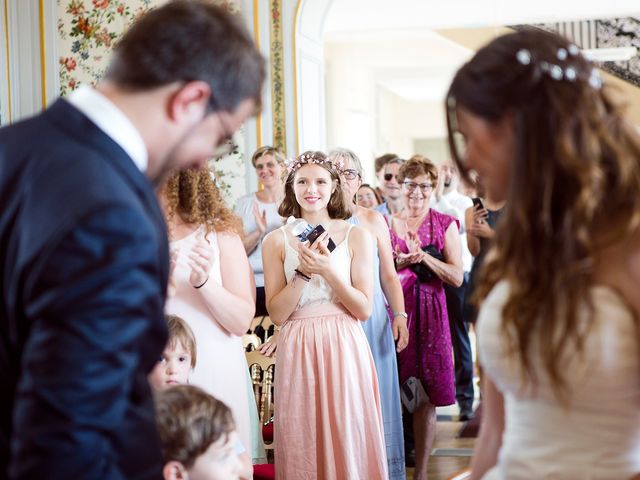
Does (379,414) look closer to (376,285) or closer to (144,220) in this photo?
(376,285)

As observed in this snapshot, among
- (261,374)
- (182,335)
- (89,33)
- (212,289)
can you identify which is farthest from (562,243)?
(89,33)

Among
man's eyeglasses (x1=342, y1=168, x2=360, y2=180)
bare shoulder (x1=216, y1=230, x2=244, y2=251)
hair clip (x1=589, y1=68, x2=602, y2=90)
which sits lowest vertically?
bare shoulder (x1=216, y1=230, x2=244, y2=251)

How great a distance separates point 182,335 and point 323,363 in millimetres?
961

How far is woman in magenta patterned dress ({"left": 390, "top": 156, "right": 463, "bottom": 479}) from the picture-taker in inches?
Answer: 189

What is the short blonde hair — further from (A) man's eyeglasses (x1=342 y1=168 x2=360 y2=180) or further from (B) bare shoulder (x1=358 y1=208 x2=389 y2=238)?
(A) man's eyeglasses (x1=342 y1=168 x2=360 y2=180)

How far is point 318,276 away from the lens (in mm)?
3719

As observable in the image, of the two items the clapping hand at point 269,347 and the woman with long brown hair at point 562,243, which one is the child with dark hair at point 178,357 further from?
the woman with long brown hair at point 562,243

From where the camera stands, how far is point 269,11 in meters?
6.58

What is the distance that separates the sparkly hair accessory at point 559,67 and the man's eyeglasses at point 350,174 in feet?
10.7

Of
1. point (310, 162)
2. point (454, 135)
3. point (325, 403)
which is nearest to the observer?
point (454, 135)

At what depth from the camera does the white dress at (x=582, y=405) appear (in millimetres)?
1399

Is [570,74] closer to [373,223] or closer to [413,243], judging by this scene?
[373,223]

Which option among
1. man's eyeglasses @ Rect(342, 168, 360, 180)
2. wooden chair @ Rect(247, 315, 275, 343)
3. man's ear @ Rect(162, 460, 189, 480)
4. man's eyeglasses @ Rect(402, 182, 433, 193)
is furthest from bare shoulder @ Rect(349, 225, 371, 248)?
man's ear @ Rect(162, 460, 189, 480)

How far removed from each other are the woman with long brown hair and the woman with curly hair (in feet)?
5.56
